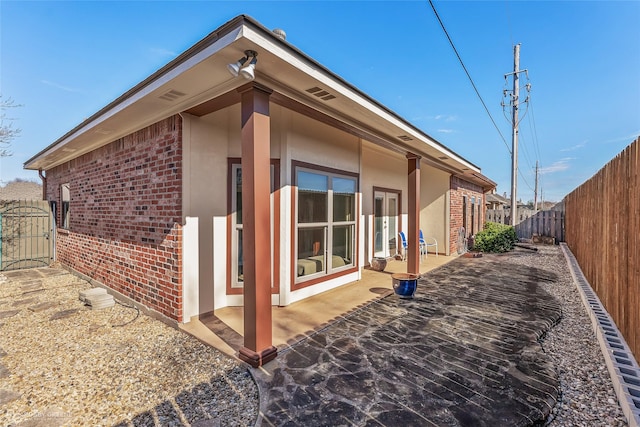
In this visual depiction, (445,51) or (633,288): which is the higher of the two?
(445,51)

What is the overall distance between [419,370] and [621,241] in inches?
114

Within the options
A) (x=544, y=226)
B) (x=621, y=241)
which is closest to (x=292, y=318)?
(x=621, y=241)

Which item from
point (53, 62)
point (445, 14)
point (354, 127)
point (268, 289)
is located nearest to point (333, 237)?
point (354, 127)

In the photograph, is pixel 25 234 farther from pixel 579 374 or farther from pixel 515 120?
pixel 515 120

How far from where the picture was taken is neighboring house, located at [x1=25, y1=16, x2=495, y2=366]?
2.90m

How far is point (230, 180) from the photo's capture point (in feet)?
14.7

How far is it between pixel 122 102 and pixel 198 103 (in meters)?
1.20

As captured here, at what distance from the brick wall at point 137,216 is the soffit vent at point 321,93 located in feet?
6.39

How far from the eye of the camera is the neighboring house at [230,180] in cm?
290

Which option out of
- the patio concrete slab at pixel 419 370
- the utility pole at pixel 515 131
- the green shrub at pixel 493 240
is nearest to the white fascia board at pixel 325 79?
the patio concrete slab at pixel 419 370

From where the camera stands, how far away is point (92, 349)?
3.32 metres

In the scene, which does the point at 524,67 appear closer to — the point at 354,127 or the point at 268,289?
the point at 354,127

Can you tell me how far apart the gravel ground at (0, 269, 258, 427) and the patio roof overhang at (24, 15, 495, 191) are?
9.83 ft

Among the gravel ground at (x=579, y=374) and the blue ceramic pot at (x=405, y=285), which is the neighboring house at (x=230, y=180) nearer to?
the blue ceramic pot at (x=405, y=285)
